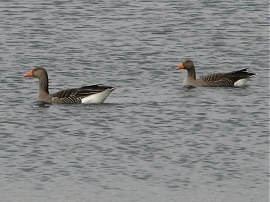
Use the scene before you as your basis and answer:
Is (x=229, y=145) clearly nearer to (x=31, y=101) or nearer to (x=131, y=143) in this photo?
(x=131, y=143)

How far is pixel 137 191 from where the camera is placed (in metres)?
23.3

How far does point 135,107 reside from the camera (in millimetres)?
32531

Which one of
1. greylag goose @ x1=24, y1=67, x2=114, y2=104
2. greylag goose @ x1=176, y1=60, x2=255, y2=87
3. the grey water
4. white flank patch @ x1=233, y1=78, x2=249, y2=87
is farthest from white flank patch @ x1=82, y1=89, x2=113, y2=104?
white flank patch @ x1=233, y1=78, x2=249, y2=87

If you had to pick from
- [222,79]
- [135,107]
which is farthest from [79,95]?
[222,79]

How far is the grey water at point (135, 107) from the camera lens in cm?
2405

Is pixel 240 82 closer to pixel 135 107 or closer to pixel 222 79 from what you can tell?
pixel 222 79

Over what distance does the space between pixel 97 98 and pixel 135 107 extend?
125 centimetres

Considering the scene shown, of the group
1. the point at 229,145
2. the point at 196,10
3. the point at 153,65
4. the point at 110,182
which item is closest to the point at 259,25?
the point at 196,10

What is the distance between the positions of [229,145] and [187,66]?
9.89m

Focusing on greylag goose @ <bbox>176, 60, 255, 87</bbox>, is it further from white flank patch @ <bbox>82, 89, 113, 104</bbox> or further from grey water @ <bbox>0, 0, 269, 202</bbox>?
white flank patch @ <bbox>82, 89, 113, 104</bbox>

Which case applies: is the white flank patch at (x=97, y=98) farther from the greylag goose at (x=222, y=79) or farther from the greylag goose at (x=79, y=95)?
the greylag goose at (x=222, y=79)

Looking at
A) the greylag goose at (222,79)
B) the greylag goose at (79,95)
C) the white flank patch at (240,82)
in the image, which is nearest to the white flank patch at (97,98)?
the greylag goose at (79,95)

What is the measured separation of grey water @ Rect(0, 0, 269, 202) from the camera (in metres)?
24.0

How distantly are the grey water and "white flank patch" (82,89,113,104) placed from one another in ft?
1.02
